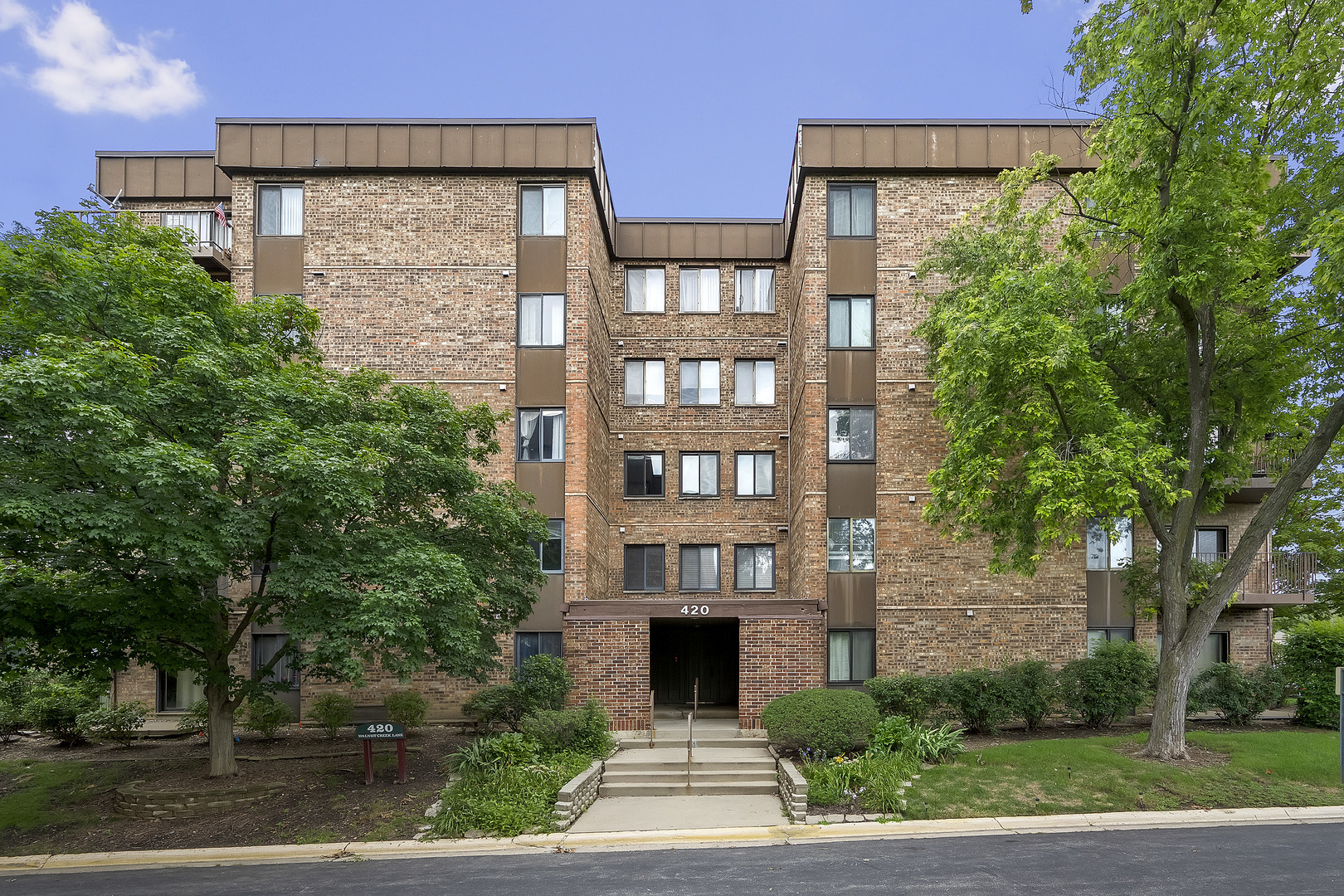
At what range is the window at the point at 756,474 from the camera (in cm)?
2209

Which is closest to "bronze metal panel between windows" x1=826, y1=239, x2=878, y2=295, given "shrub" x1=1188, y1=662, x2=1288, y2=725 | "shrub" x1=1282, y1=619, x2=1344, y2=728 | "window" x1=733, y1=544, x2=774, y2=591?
"window" x1=733, y1=544, x2=774, y2=591

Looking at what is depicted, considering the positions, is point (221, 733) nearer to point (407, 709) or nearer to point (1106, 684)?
point (407, 709)

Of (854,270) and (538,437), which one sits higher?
(854,270)

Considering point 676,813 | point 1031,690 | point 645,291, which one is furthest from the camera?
point 645,291

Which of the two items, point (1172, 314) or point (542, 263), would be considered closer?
point (1172, 314)

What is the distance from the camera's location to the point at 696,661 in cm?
2119

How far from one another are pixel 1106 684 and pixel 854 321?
9.30 metres

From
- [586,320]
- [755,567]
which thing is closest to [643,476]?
[755,567]

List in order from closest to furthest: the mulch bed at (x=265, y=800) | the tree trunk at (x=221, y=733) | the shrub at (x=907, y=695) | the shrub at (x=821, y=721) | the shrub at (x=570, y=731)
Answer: the mulch bed at (x=265, y=800), the tree trunk at (x=221, y=733), the shrub at (x=821, y=721), the shrub at (x=570, y=731), the shrub at (x=907, y=695)

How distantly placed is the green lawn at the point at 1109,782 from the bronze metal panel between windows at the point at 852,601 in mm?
4657

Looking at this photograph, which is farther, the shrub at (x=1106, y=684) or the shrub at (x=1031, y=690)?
the shrub at (x=1106, y=684)

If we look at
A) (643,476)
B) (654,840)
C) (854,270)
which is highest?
(854,270)

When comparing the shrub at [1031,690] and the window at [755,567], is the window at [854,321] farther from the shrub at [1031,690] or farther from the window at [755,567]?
the shrub at [1031,690]

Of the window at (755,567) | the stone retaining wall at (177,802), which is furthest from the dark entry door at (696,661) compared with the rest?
the stone retaining wall at (177,802)
